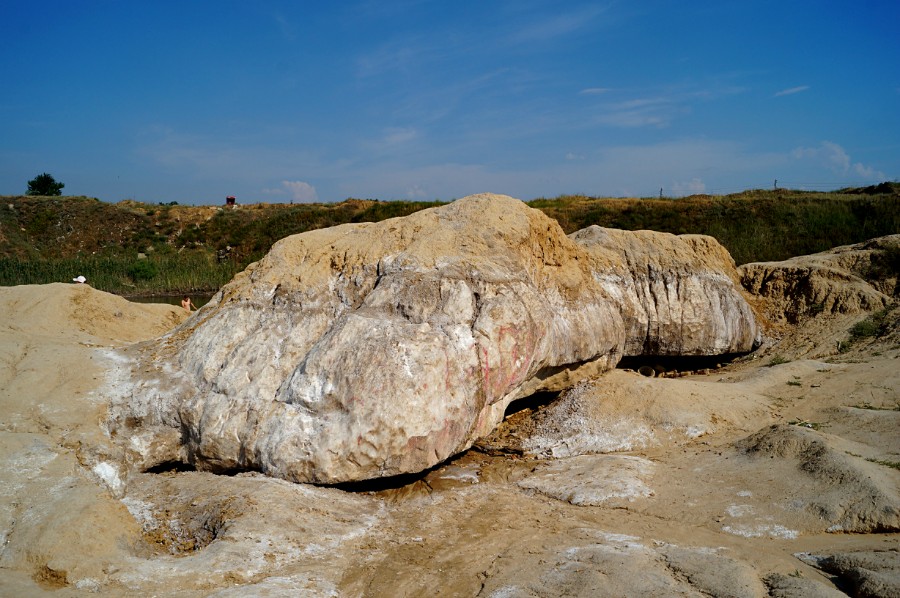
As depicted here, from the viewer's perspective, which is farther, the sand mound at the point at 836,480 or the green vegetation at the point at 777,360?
the green vegetation at the point at 777,360

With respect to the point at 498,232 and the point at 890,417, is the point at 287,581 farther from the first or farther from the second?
the point at 890,417

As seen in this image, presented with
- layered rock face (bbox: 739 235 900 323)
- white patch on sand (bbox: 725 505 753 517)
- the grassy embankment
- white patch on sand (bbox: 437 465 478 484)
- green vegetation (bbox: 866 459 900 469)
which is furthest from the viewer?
the grassy embankment

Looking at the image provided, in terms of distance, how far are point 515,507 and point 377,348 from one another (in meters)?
2.34

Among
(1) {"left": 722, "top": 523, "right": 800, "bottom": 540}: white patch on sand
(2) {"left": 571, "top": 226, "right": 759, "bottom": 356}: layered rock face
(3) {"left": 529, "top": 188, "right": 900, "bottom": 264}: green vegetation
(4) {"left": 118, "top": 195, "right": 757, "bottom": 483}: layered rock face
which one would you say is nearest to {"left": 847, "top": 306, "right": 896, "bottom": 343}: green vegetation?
(2) {"left": 571, "top": 226, "right": 759, "bottom": 356}: layered rock face

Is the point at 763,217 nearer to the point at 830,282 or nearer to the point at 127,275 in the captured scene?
the point at 830,282

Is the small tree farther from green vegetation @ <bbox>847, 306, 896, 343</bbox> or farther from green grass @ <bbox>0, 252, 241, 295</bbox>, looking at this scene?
green vegetation @ <bbox>847, 306, 896, 343</bbox>

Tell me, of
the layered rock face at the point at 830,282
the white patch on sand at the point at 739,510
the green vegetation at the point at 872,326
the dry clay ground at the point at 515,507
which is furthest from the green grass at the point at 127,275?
the white patch on sand at the point at 739,510

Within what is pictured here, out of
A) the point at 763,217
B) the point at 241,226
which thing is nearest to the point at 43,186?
the point at 241,226

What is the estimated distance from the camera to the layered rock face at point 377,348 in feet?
23.6

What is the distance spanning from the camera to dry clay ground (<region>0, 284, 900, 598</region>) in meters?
5.07

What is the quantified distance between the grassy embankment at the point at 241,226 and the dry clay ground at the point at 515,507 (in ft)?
62.1

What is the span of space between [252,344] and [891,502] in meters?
7.13

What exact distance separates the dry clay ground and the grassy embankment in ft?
62.1

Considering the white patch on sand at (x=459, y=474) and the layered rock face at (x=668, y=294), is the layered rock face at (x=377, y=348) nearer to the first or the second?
the white patch on sand at (x=459, y=474)
